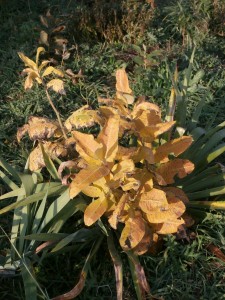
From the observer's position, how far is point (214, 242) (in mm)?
2229

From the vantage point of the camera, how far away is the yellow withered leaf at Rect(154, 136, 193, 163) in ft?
6.17

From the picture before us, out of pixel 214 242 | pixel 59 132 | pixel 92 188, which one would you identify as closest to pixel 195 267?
pixel 214 242

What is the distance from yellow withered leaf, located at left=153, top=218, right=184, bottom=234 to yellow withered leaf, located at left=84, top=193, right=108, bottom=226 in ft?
1.01

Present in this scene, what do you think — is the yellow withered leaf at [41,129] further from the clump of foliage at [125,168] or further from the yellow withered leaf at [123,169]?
the yellow withered leaf at [123,169]

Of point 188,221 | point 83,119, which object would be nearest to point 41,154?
point 83,119

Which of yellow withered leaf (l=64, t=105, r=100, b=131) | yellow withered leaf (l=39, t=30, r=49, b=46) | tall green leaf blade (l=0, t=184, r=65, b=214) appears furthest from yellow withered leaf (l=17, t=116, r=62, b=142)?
yellow withered leaf (l=39, t=30, r=49, b=46)

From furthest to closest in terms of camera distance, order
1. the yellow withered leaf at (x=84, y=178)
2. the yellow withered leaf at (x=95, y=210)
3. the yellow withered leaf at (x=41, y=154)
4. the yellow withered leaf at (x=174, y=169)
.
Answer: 1. the yellow withered leaf at (x=41, y=154)
2. the yellow withered leaf at (x=174, y=169)
3. the yellow withered leaf at (x=95, y=210)
4. the yellow withered leaf at (x=84, y=178)

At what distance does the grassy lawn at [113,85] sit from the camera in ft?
7.00

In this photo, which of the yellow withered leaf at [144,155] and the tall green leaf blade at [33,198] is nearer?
the yellow withered leaf at [144,155]

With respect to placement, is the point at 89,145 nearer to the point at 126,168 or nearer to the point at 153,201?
the point at 126,168

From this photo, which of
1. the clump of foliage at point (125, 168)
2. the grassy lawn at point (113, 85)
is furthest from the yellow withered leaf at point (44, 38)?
the clump of foliage at point (125, 168)

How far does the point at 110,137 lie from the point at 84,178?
0.59ft

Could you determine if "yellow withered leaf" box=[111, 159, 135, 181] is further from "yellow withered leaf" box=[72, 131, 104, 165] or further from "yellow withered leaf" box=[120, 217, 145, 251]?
Result: "yellow withered leaf" box=[120, 217, 145, 251]

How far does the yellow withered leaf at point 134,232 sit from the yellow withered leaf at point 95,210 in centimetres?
14
